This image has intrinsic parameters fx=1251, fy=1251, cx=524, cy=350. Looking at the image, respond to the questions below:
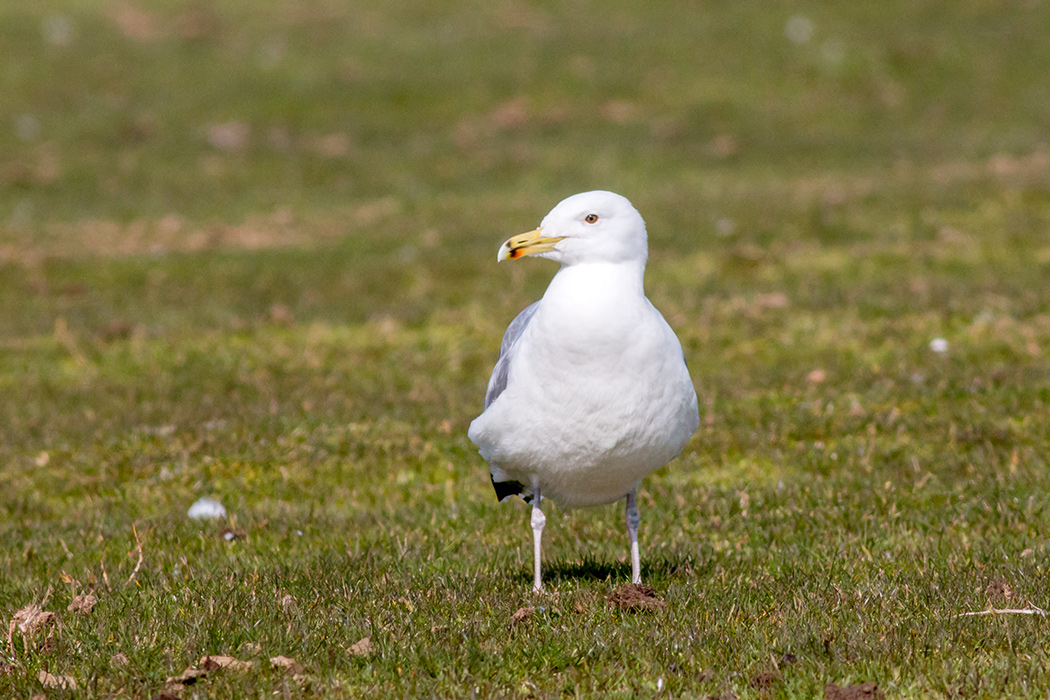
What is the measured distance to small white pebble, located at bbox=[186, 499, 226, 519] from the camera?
28.4 feet

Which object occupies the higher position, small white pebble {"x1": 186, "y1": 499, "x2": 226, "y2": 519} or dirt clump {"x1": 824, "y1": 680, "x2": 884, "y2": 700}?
dirt clump {"x1": 824, "y1": 680, "x2": 884, "y2": 700}

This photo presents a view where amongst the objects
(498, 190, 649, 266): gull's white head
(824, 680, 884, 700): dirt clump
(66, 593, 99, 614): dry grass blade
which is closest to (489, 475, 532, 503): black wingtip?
(498, 190, 649, 266): gull's white head

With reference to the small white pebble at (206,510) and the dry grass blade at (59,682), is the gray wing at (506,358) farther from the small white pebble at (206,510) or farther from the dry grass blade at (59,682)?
the small white pebble at (206,510)

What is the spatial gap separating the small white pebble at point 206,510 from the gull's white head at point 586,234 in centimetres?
366

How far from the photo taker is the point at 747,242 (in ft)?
54.3

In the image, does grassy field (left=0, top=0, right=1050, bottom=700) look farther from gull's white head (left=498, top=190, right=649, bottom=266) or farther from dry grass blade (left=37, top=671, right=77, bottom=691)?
gull's white head (left=498, top=190, right=649, bottom=266)

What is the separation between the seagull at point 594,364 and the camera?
19.5 feet

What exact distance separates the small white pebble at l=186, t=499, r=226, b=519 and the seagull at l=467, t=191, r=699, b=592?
3084mm

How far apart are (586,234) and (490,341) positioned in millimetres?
7082

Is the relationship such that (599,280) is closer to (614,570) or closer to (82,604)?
(614,570)

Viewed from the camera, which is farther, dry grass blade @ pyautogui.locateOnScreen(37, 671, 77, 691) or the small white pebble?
the small white pebble

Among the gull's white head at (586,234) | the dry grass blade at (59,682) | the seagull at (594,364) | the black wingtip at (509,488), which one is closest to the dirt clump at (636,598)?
the seagull at (594,364)

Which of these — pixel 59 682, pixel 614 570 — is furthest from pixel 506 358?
pixel 59 682

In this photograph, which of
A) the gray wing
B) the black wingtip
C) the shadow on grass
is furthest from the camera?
the black wingtip
